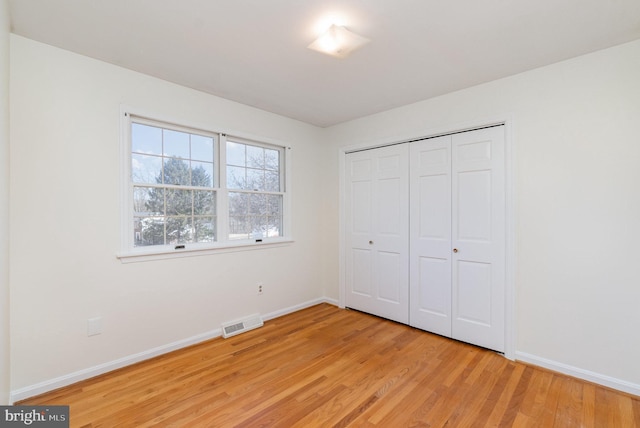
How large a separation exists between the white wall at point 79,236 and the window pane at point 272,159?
77 cm

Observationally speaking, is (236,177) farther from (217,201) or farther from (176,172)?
(176,172)

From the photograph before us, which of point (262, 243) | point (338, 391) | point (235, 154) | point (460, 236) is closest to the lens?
point (338, 391)

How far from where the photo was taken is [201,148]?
3117mm

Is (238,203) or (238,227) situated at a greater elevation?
(238,203)

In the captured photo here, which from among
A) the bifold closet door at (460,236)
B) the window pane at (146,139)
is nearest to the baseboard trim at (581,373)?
the bifold closet door at (460,236)

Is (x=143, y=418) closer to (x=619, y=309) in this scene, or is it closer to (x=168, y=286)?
(x=168, y=286)

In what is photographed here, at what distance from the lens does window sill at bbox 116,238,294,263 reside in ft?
8.40

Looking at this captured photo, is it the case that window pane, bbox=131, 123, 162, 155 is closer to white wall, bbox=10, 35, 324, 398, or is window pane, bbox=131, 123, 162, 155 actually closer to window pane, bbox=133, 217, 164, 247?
white wall, bbox=10, 35, 324, 398

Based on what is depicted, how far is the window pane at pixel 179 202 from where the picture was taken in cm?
285

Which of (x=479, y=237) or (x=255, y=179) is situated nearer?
(x=479, y=237)

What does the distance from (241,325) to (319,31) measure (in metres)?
2.97

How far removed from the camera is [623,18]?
191 centimetres

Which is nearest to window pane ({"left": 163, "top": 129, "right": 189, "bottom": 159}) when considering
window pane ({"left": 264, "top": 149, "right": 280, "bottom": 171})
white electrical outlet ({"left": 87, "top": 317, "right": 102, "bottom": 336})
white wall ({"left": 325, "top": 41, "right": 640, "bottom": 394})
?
window pane ({"left": 264, "top": 149, "right": 280, "bottom": 171})

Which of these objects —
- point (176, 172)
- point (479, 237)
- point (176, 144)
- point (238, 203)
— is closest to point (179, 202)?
point (176, 172)
